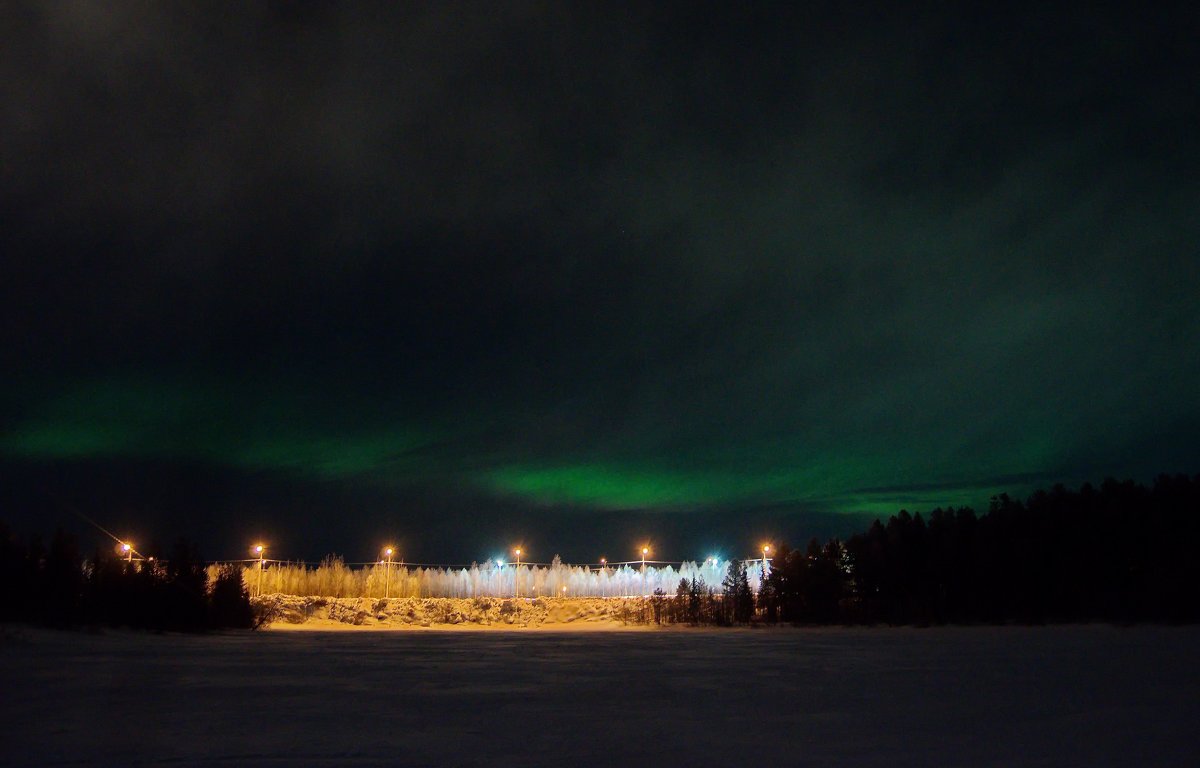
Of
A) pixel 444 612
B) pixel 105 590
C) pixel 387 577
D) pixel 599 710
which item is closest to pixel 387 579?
pixel 387 577

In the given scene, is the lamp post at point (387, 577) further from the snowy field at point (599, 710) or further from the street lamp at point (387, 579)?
the snowy field at point (599, 710)

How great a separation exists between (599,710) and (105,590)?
23.6 m

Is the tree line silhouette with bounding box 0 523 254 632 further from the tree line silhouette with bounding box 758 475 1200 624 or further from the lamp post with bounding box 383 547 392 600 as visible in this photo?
the lamp post with bounding box 383 547 392 600

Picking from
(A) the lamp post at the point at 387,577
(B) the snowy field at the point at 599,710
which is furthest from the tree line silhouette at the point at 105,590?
(A) the lamp post at the point at 387,577

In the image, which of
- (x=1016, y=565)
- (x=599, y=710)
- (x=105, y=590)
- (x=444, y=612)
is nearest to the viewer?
(x=599, y=710)

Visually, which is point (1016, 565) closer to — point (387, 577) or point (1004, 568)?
point (1004, 568)

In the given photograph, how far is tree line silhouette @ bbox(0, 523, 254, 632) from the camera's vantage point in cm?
2462

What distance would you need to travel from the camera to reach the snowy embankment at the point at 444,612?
4403 cm

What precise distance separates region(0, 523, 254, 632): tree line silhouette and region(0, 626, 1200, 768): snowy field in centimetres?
761

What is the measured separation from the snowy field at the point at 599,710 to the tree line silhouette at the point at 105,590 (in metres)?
7.61

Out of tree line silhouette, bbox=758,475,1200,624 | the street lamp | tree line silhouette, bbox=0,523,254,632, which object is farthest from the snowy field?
the street lamp

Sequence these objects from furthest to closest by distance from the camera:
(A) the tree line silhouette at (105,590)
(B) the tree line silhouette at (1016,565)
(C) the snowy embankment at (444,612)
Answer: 1. (C) the snowy embankment at (444,612)
2. (B) the tree line silhouette at (1016,565)
3. (A) the tree line silhouette at (105,590)

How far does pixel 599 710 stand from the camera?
31.8 ft

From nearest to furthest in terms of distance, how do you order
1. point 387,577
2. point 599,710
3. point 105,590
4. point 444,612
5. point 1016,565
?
point 599,710 → point 105,590 → point 1016,565 → point 444,612 → point 387,577
